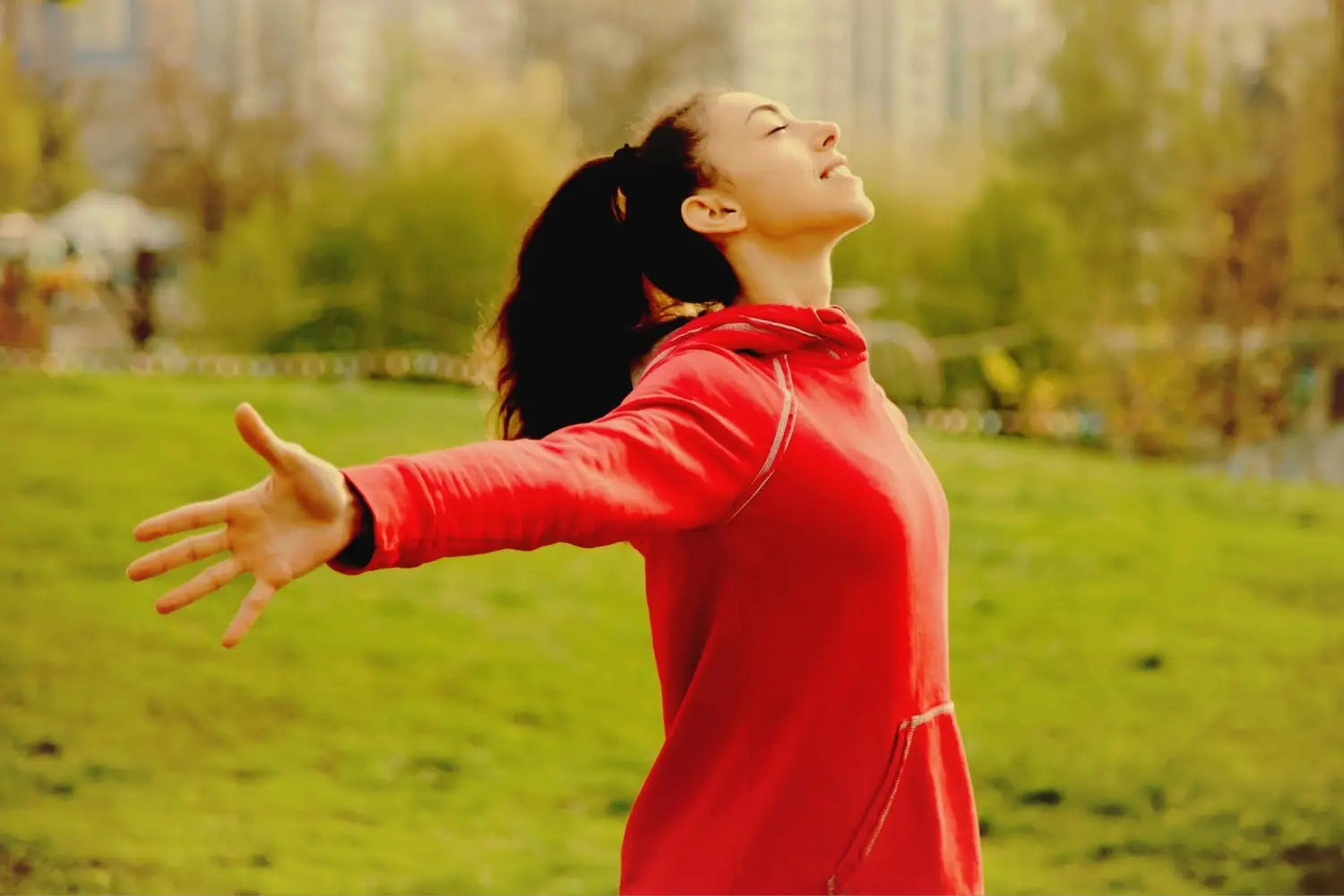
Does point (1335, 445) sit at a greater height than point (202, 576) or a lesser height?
lesser

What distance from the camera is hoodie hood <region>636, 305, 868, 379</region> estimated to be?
1.87m

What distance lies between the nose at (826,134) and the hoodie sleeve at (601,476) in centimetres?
35

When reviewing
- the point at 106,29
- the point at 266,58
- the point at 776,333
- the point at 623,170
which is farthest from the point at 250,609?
the point at 106,29

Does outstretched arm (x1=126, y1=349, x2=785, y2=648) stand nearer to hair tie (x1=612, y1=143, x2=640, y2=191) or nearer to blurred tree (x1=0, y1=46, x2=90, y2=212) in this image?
hair tie (x1=612, y1=143, x2=640, y2=191)

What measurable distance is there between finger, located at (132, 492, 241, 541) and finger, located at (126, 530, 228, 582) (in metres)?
0.01

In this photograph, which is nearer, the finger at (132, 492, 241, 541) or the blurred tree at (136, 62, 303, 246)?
the finger at (132, 492, 241, 541)

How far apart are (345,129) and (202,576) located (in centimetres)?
2567

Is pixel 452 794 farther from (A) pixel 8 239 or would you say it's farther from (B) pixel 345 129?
(B) pixel 345 129

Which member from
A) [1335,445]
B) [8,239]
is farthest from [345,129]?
[1335,445]

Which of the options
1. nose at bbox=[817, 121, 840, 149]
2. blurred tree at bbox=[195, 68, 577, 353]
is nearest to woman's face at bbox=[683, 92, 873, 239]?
nose at bbox=[817, 121, 840, 149]

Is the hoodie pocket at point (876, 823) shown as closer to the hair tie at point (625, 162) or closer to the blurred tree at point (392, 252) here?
the hair tie at point (625, 162)

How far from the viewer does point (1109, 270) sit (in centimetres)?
1630

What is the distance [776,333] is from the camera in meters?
1.89

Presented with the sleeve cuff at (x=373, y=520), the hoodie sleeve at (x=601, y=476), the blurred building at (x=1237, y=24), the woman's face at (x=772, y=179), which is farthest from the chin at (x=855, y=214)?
the blurred building at (x=1237, y=24)
